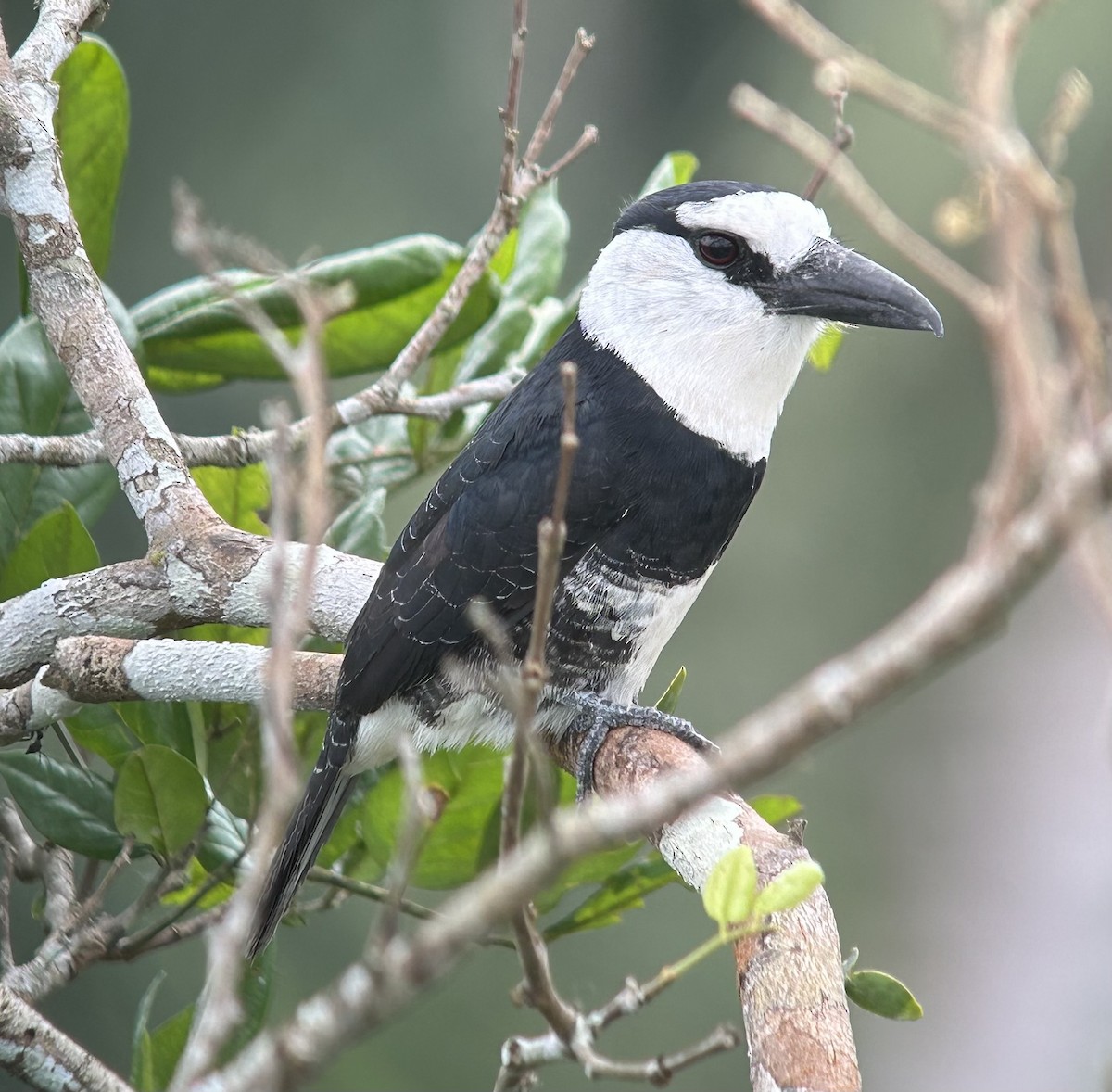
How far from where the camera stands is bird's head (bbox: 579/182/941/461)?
6.62 feet

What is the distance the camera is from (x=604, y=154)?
741cm

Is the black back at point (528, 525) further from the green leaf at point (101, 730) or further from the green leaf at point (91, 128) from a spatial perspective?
the green leaf at point (91, 128)

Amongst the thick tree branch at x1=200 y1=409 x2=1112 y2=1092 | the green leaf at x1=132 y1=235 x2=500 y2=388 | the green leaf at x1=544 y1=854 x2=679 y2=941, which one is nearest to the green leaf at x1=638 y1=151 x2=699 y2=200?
the green leaf at x1=132 y1=235 x2=500 y2=388

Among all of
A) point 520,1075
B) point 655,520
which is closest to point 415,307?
point 655,520

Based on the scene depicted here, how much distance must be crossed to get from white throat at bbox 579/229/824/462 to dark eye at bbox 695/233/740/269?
0.02 m

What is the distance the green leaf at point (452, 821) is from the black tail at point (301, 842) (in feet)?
0.28

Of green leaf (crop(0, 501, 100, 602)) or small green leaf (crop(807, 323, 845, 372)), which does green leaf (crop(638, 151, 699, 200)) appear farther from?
green leaf (crop(0, 501, 100, 602))

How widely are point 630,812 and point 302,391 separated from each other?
0.92 ft

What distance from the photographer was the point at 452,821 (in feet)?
6.37

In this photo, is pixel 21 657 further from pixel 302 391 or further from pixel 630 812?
pixel 630 812

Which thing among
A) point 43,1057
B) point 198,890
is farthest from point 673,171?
point 43,1057

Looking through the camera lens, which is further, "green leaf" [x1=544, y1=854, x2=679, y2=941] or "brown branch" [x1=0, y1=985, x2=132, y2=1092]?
"green leaf" [x1=544, y1=854, x2=679, y2=941]

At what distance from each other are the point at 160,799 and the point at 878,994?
34.3 inches

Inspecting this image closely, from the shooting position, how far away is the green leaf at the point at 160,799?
1.74m
